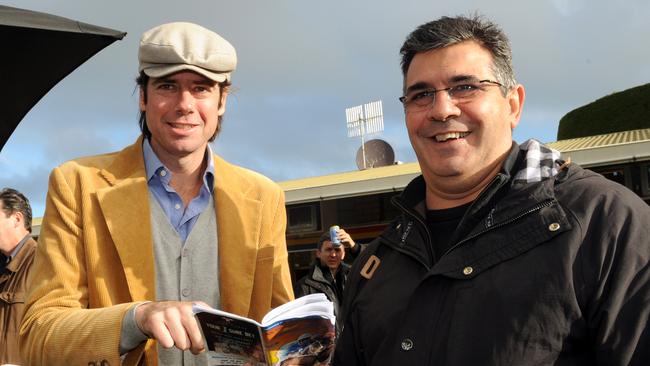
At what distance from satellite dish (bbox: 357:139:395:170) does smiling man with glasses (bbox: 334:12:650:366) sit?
49.5 ft

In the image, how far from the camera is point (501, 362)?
1913mm

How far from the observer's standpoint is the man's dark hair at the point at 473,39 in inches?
91.7

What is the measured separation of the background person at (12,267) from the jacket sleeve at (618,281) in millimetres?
4685

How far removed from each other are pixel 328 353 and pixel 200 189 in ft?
3.01

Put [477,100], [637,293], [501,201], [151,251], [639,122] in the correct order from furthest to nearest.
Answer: [639,122] → [151,251] → [477,100] → [501,201] → [637,293]

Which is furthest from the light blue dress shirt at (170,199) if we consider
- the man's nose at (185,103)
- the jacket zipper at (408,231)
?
the jacket zipper at (408,231)

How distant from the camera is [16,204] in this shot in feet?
18.5

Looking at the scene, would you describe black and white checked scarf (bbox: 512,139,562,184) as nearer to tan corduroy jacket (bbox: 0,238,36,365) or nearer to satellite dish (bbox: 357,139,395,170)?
tan corduroy jacket (bbox: 0,238,36,365)

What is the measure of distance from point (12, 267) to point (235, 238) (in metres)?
3.43

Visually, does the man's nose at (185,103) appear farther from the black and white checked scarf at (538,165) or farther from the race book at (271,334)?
the black and white checked scarf at (538,165)

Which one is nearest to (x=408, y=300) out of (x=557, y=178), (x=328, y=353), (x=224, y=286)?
(x=328, y=353)

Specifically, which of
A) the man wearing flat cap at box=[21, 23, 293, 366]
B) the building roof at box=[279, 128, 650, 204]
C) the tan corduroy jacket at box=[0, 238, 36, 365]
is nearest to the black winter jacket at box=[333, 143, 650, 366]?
the man wearing flat cap at box=[21, 23, 293, 366]

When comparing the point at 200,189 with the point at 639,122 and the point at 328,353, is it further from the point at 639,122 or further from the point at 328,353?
the point at 639,122

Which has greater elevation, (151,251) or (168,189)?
(168,189)
